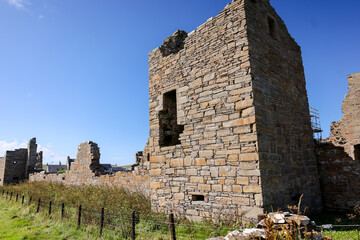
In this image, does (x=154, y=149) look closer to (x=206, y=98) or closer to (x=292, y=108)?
(x=206, y=98)

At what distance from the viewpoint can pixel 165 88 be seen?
793 centimetres

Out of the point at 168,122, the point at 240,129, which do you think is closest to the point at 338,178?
the point at 240,129

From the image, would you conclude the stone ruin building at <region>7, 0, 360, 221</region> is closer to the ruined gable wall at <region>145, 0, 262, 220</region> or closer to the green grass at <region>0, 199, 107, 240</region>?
the ruined gable wall at <region>145, 0, 262, 220</region>

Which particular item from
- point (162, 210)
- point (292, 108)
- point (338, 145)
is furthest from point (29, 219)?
point (338, 145)

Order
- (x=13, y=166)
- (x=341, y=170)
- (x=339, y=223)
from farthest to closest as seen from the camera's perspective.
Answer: (x=13, y=166) < (x=341, y=170) < (x=339, y=223)

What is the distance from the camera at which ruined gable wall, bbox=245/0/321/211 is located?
18.8 feet

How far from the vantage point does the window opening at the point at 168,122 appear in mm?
7936

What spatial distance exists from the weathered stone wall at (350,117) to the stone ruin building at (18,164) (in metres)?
23.7

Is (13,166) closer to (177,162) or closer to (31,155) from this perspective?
(31,155)

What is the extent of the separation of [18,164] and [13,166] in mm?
441

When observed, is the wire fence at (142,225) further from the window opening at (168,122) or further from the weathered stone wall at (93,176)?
the window opening at (168,122)

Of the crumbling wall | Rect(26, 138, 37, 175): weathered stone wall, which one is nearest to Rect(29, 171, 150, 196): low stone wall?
the crumbling wall

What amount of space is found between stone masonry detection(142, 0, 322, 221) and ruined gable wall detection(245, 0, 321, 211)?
28mm

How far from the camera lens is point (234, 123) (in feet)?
19.3
